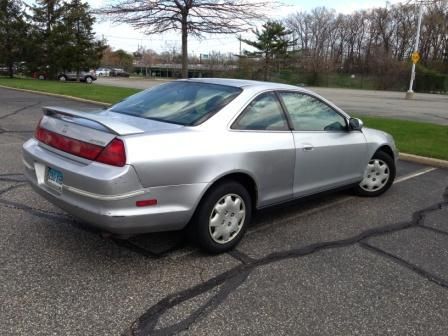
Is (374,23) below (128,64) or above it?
above

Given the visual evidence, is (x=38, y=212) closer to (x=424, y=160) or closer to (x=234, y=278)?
(x=234, y=278)

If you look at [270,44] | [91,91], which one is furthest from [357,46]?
[91,91]

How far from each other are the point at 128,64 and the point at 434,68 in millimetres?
68326

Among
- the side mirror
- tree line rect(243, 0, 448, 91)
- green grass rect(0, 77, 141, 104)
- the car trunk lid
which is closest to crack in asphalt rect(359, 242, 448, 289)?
the side mirror

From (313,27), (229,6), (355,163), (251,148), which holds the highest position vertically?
(313,27)

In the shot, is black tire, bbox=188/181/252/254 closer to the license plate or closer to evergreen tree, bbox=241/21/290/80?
the license plate

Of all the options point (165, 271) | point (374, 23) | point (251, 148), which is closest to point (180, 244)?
point (165, 271)

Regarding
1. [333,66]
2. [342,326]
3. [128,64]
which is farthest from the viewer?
[128,64]

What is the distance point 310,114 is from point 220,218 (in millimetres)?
1684

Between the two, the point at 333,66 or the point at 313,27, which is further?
the point at 313,27

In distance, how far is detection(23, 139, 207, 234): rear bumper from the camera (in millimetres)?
3064

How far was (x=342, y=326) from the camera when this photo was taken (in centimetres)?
280

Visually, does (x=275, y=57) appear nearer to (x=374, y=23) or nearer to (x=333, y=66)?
(x=333, y=66)

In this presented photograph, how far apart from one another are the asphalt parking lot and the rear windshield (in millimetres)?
1107
